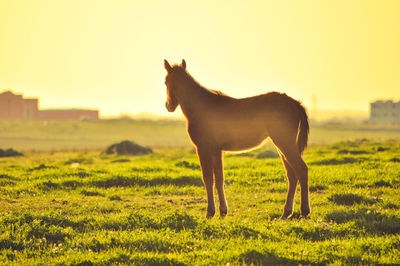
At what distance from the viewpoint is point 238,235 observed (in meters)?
7.18

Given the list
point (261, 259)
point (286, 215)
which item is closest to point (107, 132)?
point (286, 215)

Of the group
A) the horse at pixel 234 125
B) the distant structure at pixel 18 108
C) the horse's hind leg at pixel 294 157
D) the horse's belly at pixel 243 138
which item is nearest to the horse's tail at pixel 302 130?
the horse at pixel 234 125

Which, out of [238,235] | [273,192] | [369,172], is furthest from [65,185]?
[369,172]

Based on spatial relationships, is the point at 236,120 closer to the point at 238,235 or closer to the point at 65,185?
the point at 238,235

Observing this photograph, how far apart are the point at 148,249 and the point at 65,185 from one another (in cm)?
813

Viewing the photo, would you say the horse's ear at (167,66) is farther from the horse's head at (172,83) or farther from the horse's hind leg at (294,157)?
the horse's hind leg at (294,157)

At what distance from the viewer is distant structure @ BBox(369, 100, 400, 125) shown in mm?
147062

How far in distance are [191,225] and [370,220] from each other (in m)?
3.95

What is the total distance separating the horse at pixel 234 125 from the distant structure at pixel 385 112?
156 metres

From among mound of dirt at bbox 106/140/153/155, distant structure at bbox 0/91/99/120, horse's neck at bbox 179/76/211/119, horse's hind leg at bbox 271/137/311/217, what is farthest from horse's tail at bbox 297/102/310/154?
distant structure at bbox 0/91/99/120

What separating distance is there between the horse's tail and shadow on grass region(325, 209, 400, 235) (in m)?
1.72

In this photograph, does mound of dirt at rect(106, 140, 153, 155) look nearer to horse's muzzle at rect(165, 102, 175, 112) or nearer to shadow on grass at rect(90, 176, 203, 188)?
shadow on grass at rect(90, 176, 203, 188)

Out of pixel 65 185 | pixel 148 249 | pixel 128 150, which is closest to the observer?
pixel 148 249

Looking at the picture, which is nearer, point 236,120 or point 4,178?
point 236,120
